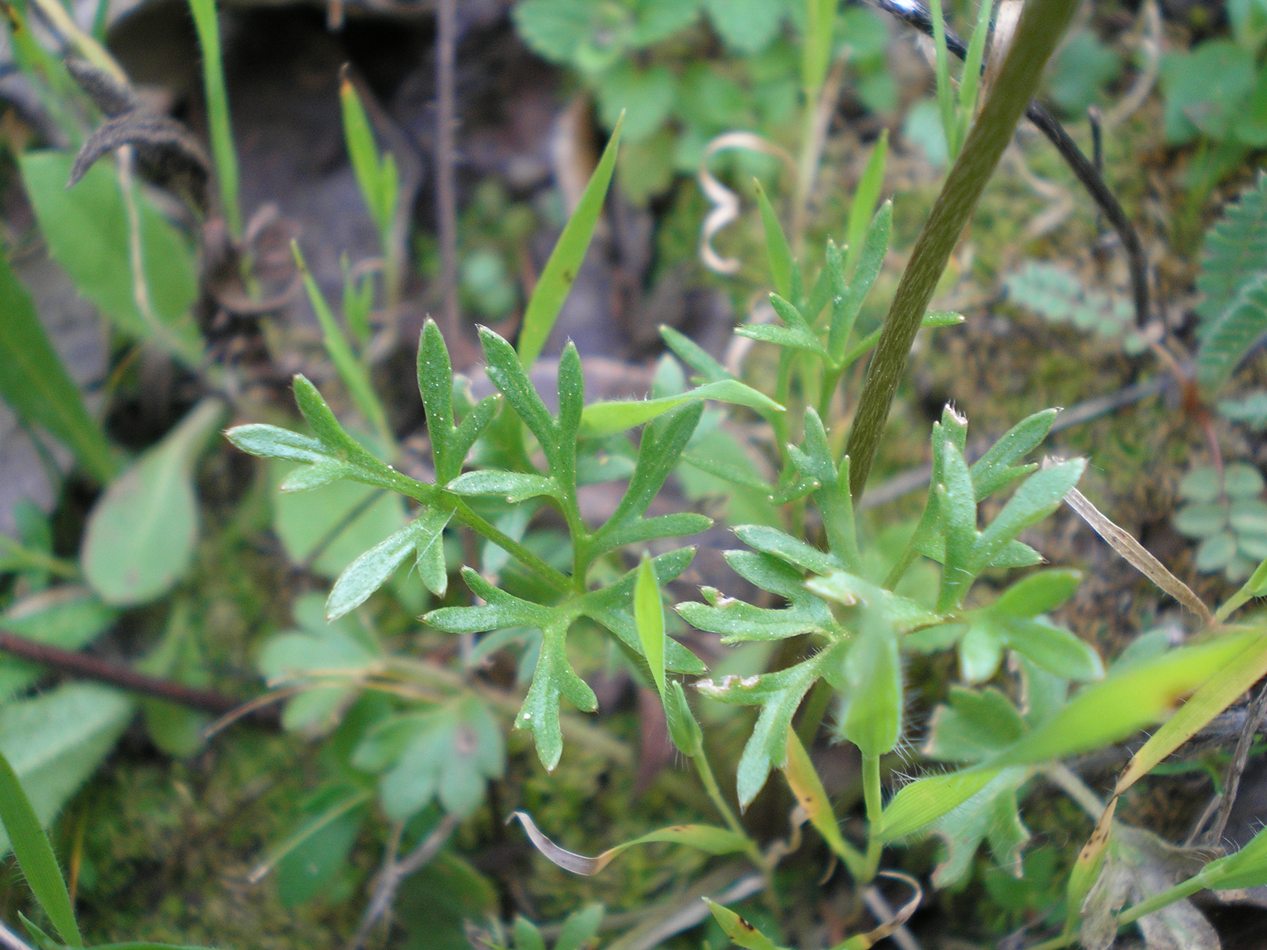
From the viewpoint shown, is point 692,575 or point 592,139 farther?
point 592,139

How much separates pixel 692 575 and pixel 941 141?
1174 mm

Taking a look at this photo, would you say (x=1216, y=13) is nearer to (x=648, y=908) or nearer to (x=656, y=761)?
(x=656, y=761)

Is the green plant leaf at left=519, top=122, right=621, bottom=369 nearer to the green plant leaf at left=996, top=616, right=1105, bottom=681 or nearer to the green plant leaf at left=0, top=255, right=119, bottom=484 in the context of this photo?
the green plant leaf at left=996, top=616, right=1105, bottom=681

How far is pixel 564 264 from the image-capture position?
122 centimetres

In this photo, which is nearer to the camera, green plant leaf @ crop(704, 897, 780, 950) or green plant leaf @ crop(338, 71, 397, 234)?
green plant leaf @ crop(704, 897, 780, 950)

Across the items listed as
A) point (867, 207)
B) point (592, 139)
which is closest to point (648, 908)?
point (867, 207)

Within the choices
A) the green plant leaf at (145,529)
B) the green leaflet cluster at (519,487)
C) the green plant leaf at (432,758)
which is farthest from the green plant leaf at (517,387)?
the green plant leaf at (145,529)

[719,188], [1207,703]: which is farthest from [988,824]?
[719,188]

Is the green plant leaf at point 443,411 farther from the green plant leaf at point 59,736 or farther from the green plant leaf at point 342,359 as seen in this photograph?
the green plant leaf at point 59,736

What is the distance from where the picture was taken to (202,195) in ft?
5.88

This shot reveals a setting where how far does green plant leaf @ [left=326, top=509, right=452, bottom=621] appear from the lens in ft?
3.03

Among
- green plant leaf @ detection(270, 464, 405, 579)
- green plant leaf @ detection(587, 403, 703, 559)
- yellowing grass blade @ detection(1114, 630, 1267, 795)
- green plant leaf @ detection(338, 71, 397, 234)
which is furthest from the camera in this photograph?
green plant leaf @ detection(270, 464, 405, 579)

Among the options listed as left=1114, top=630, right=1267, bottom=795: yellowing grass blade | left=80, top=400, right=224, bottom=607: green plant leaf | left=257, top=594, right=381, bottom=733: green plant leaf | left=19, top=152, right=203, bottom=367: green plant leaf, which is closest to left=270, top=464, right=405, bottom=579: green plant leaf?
left=257, top=594, right=381, bottom=733: green plant leaf

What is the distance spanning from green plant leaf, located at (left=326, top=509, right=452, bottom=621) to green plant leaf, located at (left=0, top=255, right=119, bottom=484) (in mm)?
1225
